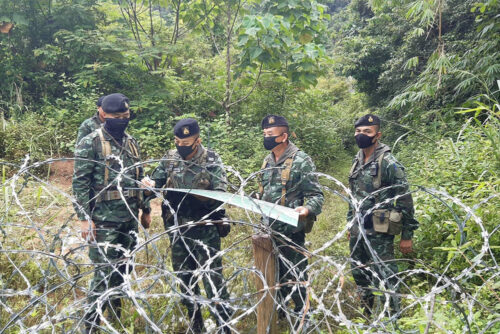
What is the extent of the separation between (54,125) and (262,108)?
479 centimetres

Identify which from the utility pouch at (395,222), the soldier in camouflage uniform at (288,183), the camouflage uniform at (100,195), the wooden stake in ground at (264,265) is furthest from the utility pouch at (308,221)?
the camouflage uniform at (100,195)

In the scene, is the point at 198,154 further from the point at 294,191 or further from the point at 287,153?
the point at 294,191

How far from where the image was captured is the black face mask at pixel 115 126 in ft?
9.98

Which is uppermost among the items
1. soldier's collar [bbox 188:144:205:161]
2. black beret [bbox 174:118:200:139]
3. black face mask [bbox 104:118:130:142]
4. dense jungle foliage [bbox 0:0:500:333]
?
black beret [bbox 174:118:200:139]

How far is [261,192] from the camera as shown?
3.24 metres


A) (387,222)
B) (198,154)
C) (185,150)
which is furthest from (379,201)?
(185,150)

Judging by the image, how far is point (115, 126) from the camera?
10.0 feet

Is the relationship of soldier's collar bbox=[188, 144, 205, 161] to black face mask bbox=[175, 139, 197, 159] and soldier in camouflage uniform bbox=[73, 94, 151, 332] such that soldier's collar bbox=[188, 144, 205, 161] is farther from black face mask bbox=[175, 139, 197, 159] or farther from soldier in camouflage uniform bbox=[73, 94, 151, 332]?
soldier in camouflage uniform bbox=[73, 94, 151, 332]

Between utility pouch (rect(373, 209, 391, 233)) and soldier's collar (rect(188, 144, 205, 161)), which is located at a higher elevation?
soldier's collar (rect(188, 144, 205, 161))

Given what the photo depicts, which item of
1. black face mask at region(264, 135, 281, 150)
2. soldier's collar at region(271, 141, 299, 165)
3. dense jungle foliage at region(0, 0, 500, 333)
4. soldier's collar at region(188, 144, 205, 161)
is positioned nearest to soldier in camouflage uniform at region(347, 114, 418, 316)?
soldier's collar at region(271, 141, 299, 165)

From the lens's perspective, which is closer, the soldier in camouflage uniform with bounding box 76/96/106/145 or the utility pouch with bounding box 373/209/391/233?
the utility pouch with bounding box 373/209/391/233

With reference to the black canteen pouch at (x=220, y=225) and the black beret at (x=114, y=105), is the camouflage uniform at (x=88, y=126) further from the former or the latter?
the black canteen pouch at (x=220, y=225)

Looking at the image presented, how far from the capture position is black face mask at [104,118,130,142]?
304cm

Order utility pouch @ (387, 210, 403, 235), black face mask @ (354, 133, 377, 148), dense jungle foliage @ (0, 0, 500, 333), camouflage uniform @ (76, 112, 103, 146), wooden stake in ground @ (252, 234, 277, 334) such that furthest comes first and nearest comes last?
dense jungle foliage @ (0, 0, 500, 333)
camouflage uniform @ (76, 112, 103, 146)
black face mask @ (354, 133, 377, 148)
utility pouch @ (387, 210, 403, 235)
wooden stake in ground @ (252, 234, 277, 334)
